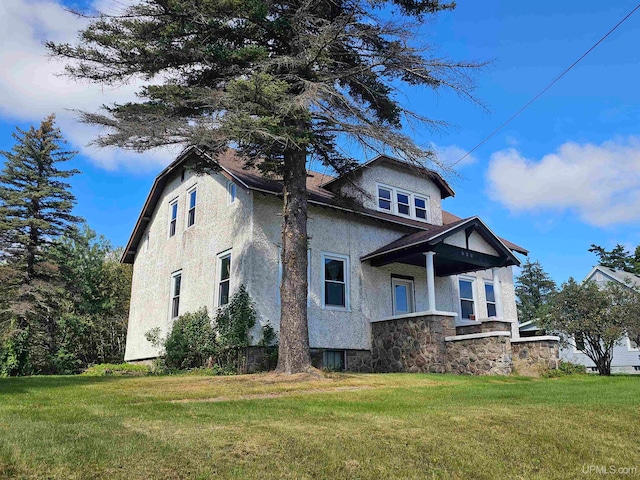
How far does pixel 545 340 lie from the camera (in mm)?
14188

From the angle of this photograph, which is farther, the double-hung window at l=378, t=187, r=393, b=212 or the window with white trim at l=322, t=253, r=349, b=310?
the double-hung window at l=378, t=187, r=393, b=212

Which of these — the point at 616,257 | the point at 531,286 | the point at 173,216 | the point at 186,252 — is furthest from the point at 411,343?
the point at 616,257

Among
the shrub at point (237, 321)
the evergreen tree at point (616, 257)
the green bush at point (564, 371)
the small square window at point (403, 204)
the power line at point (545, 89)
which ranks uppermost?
the evergreen tree at point (616, 257)

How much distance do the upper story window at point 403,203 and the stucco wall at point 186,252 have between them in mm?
5362

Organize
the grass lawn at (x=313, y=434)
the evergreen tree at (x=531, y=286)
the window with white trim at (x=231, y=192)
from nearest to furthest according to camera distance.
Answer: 1. the grass lawn at (x=313, y=434)
2. the window with white trim at (x=231, y=192)
3. the evergreen tree at (x=531, y=286)

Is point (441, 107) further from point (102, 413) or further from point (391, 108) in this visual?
point (102, 413)

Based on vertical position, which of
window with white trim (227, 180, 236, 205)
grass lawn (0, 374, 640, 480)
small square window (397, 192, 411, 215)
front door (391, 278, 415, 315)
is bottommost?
grass lawn (0, 374, 640, 480)

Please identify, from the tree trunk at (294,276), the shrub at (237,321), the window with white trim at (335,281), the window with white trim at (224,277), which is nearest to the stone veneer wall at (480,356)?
the window with white trim at (335,281)

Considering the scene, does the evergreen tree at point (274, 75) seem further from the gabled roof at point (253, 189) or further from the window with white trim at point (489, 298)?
the window with white trim at point (489, 298)

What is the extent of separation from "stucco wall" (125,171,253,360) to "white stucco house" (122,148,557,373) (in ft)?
0.19

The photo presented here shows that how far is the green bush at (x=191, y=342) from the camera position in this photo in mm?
14391

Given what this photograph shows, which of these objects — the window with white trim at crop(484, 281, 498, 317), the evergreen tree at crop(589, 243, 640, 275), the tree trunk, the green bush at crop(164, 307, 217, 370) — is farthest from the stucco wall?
the evergreen tree at crop(589, 243, 640, 275)

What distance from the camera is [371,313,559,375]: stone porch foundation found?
13.5m

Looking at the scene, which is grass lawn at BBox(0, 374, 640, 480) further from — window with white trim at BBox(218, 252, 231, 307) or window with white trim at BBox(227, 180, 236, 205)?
window with white trim at BBox(227, 180, 236, 205)
